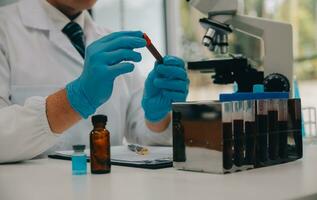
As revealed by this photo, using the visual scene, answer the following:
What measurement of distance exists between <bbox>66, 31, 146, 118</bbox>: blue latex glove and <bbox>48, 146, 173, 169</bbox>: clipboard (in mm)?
168

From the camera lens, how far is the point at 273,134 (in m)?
1.10

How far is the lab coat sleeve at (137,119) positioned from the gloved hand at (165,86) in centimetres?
18

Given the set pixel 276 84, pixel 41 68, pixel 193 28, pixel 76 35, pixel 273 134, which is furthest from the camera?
pixel 193 28

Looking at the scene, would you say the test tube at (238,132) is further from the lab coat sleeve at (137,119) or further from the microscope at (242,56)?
the lab coat sleeve at (137,119)

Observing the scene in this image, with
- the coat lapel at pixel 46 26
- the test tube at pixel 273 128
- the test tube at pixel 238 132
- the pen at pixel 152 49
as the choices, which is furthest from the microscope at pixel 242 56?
the coat lapel at pixel 46 26

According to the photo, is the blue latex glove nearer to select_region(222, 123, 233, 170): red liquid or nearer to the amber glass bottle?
the amber glass bottle

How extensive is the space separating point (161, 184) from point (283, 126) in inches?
15.8

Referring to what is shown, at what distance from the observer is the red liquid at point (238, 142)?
1.00m

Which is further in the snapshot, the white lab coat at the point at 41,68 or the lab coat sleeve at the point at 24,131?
the white lab coat at the point at 41,68

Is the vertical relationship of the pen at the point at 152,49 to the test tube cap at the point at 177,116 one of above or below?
above

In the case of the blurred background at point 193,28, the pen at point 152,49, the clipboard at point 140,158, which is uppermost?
the blurred background at point 193,28

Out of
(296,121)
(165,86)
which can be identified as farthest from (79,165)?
(296,121)


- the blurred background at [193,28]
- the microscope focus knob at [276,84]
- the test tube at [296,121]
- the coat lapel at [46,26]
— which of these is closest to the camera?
the test tube at [296,121]

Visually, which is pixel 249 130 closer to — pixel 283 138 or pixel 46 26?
pixel 283 138
